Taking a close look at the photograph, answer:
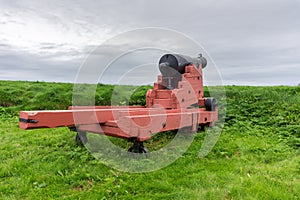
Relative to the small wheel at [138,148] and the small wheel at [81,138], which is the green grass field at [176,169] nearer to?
the small wheel at [81,138]

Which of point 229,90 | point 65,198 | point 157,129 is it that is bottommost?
point 65,198

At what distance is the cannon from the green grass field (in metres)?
0.52

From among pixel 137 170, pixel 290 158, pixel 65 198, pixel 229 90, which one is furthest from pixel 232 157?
pixel 229 90

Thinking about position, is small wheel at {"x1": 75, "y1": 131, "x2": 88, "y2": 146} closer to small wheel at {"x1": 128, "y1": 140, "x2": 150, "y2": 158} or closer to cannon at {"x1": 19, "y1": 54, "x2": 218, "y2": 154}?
cannon at {"x1": 19, "y1": 54, "x2": 218, "y2": 154}

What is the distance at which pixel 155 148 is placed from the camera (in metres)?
5.45

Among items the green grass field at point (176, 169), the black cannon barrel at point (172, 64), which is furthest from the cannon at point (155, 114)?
the green grass field at point (176, 169)

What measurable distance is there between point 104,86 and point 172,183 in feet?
27.4

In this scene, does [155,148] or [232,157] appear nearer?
[232,157]

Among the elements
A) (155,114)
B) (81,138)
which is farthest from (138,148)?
(81,138)

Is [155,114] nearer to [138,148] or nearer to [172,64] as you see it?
[138,148]

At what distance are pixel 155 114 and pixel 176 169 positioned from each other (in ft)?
3.06

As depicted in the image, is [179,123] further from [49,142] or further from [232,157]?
[49,142]

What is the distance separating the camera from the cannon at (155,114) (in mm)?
3830

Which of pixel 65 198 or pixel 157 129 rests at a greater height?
pixel 157 129
